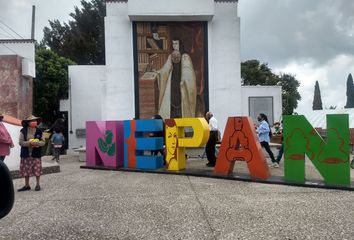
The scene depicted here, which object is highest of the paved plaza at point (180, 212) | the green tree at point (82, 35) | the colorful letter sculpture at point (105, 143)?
the green tree at point (82, 35)

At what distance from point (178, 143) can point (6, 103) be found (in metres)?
10.8

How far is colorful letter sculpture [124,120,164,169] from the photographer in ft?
40.6

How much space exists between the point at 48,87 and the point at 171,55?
1301cm

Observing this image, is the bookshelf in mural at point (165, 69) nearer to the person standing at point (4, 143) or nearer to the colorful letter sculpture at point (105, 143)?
the colorful letter sculpture at point (105, 143)

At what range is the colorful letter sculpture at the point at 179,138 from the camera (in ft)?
36.6

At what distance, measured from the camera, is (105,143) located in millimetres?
13375

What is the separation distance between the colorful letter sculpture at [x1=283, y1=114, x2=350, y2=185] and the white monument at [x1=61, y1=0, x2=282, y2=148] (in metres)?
8.94

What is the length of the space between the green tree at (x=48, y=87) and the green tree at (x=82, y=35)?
38.9ft

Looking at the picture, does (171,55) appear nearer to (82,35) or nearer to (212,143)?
(212,143)

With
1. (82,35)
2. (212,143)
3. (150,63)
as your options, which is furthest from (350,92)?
(212,143)

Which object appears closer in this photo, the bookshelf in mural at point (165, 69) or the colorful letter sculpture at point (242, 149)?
the colorful letter sculpture at point (242, 149)

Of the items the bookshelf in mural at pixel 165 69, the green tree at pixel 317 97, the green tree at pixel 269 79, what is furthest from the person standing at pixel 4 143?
the green tree at pixel 317 97

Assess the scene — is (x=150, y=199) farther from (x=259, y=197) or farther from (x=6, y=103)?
(x=6, y=103)

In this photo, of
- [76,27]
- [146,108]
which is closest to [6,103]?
[146,108]
